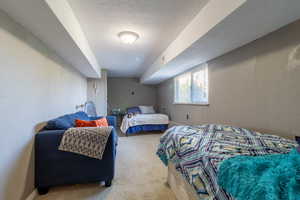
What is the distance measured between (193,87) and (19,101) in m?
3.36

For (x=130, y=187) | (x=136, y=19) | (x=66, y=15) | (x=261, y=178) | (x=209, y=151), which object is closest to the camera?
(x=261, y=178)

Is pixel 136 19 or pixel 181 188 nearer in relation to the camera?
pixel 181 188

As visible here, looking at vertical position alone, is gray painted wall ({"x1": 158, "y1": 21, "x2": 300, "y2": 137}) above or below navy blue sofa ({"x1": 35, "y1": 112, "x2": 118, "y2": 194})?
above

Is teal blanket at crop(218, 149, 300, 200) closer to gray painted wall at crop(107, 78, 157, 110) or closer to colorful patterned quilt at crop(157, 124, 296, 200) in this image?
colorful patterned quilt at crop(157, 124, 296, 200)

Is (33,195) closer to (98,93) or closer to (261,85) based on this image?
(261,85)

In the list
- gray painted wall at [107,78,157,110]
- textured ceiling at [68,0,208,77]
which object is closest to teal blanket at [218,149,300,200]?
textured ceiling at [68,0,208,77]

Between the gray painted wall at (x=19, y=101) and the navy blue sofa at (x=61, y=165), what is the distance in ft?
0.30

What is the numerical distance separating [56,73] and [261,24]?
9.59 ft

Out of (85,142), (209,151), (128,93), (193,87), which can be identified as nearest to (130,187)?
(85,142)

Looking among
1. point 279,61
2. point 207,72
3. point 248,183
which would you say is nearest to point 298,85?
point 279,61

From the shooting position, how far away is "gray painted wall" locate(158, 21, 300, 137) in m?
1.59

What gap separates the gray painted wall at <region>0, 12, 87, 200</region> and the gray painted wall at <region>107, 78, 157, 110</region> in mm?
4700

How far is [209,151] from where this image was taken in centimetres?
118

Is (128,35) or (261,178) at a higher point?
(128,35)
